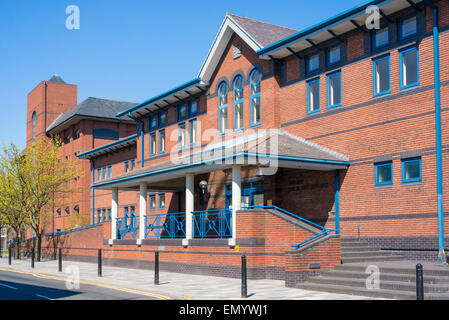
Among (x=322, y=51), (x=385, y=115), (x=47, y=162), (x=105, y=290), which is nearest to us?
(x=105, y=290)

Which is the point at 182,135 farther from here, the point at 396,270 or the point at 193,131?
the point at 396,270

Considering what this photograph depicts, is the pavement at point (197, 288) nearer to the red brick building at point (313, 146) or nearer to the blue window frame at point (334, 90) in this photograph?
the red brick building at point (313, 146)

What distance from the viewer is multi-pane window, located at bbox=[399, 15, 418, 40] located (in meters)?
17.2

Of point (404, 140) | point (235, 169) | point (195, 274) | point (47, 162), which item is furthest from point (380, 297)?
point (47, 162)

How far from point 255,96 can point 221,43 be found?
3422 millimetres

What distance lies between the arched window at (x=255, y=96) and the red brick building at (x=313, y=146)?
0.05m

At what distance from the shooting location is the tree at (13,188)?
3669 centimetres

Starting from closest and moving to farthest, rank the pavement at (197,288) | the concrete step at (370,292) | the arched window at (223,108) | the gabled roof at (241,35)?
the concrete step at (370,292)
the pavement at (197,288)
the gabled roof at (241,35)
the arched window at (223,108)

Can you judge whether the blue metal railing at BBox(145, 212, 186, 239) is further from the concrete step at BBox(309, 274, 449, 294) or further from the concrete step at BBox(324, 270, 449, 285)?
the concrete step at BBox(309, 274, 449, 294)

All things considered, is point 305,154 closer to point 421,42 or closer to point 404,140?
point 404,140

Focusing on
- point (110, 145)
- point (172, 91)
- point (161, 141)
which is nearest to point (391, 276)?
point (172, 91)

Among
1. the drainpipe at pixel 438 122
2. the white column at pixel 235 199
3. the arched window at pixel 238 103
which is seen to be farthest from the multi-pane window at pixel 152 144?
the drainpipe at pixel 438 122

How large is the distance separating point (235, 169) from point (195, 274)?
15.9 feet

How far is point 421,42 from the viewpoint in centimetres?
1688
